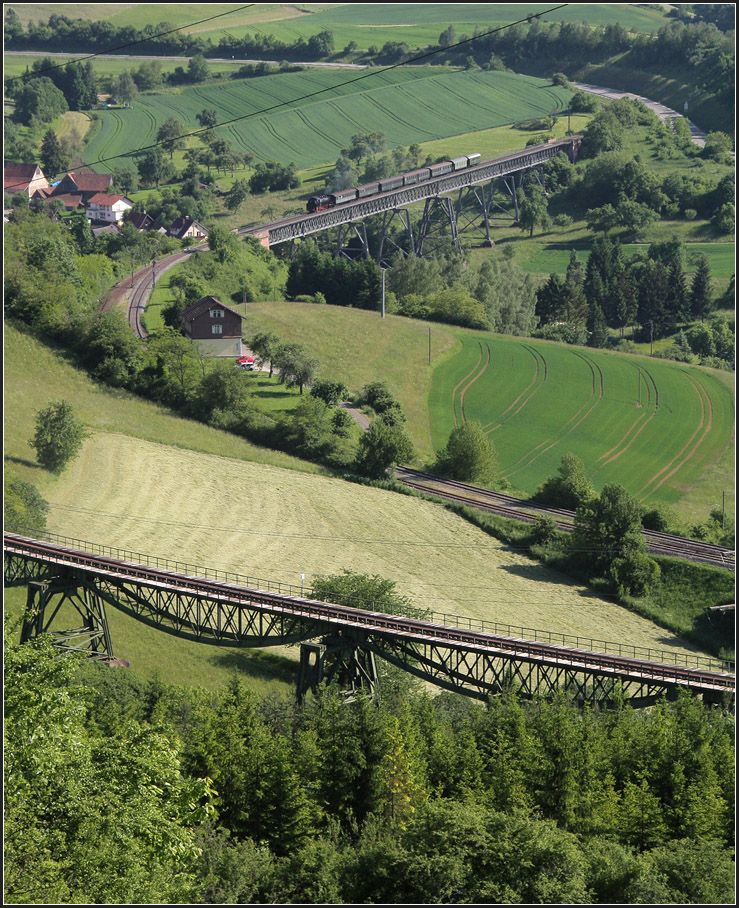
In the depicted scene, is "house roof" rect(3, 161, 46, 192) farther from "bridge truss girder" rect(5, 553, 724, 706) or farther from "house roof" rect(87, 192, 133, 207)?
"bridge truss girder" rect(5, 553, 724, 706)

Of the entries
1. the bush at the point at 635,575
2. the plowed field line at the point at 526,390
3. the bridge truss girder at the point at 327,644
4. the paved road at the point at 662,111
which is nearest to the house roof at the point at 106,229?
the plowed field line at the point at 526,390

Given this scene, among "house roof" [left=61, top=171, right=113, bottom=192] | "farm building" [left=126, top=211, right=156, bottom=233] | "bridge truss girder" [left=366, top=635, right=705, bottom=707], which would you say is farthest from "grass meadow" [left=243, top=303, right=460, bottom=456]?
"house roof" [left=61, top=171, right=113, bottom=192]

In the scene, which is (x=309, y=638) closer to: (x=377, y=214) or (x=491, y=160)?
(x=377, y=214)

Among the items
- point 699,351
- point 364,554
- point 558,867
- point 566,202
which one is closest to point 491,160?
point 566,202

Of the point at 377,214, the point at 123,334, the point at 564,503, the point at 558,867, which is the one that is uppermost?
the point at 377,214

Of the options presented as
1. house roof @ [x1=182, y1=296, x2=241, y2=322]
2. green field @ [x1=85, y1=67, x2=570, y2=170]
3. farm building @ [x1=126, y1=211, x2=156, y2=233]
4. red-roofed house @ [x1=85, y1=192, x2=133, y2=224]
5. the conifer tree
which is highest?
green field @ [x1=85, y1=67, x2=570, y2=170]

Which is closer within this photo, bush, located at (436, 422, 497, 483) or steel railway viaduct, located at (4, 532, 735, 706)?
steel railway viaduct, located at (4, 532, 735, 706)
